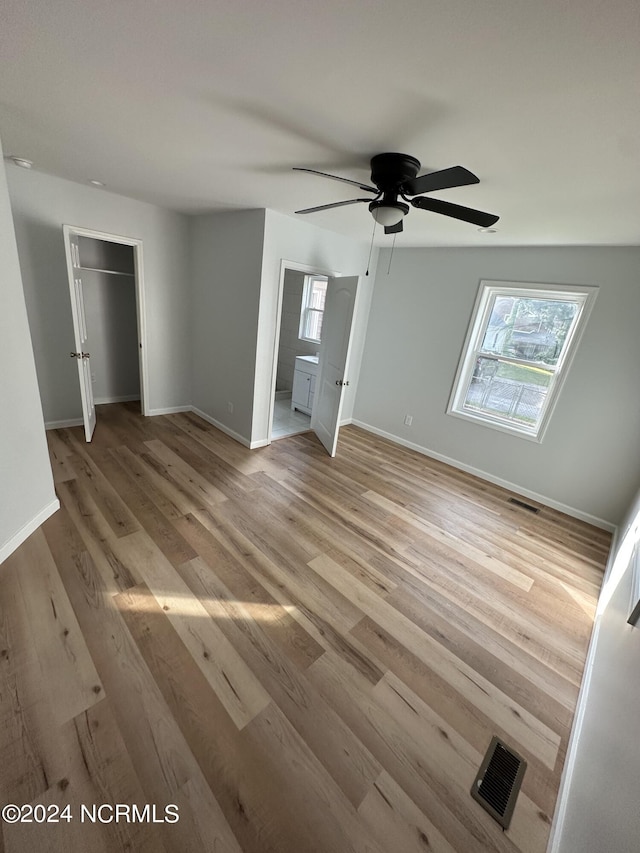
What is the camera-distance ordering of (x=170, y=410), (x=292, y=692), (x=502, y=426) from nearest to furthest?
(x=292, y=692), (x=502, y=426), (x=170, y=410)

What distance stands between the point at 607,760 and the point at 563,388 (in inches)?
121

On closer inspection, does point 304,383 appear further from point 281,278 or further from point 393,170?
point 393,170

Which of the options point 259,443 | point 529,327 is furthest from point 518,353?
point 259,443

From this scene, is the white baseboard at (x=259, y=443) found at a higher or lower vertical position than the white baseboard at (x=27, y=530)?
higher

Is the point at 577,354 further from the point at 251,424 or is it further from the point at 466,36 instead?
the point at 251,424

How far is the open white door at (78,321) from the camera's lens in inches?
118

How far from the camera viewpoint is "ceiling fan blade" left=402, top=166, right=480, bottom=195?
1.36 meters

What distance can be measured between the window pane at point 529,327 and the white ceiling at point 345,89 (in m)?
1.07

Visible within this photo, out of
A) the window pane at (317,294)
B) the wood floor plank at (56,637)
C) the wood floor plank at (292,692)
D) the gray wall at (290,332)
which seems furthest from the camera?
the gray wall at (290,332)

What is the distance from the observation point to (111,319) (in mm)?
4305

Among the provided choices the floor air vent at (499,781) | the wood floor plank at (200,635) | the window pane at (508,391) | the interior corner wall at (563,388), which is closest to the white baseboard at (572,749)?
the floor air vent at (499,781)

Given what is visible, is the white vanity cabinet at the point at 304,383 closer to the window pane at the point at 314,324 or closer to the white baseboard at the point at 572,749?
the window pane at the point at 314,324

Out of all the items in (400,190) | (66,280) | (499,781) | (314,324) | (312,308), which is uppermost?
(400,190)

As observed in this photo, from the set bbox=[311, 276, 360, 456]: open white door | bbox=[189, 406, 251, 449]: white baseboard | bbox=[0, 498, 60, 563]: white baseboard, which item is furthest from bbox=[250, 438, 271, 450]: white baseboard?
bbox=[0, 498, 60, 563]: white baseboard
